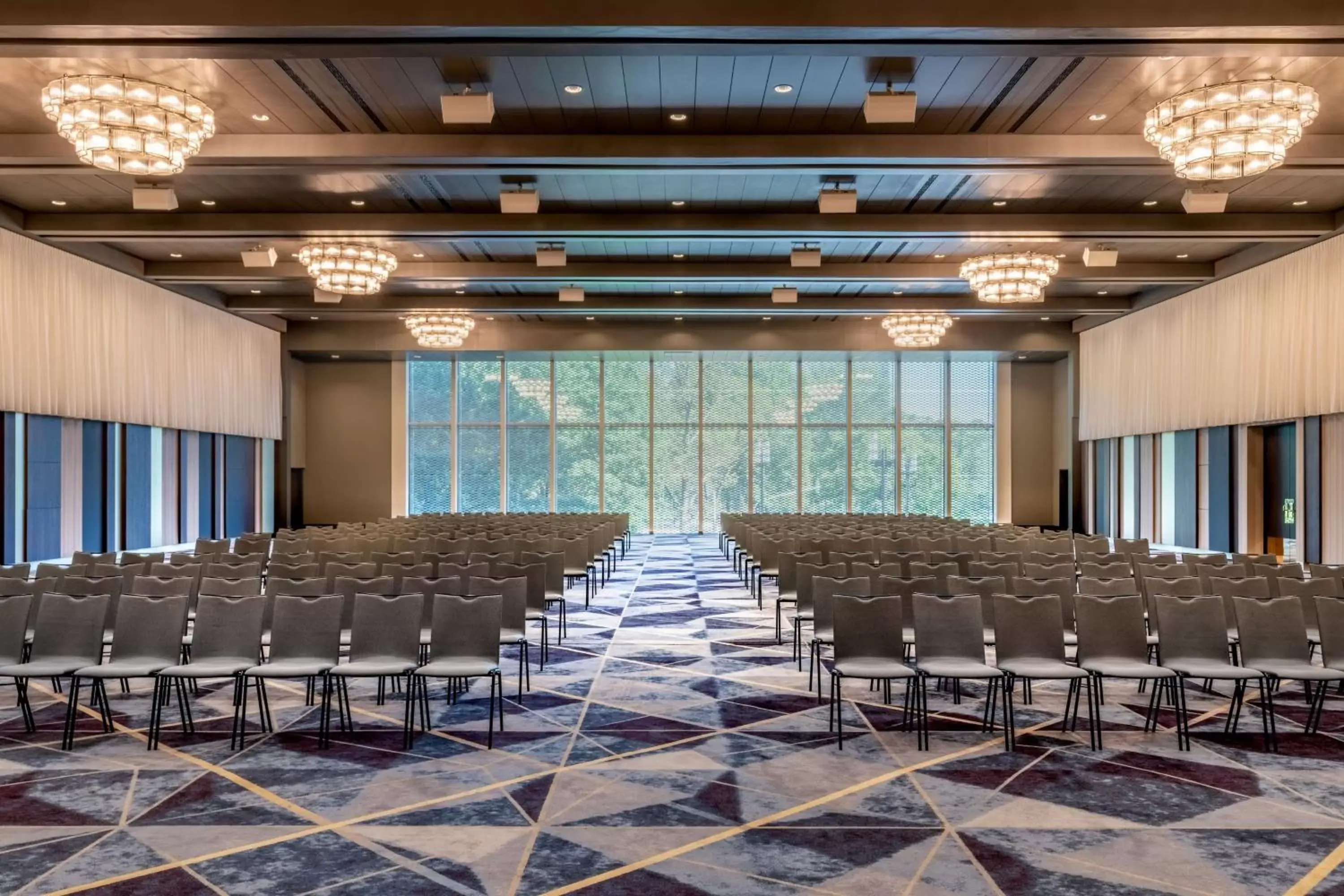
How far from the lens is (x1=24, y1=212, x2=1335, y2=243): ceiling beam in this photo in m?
14.3

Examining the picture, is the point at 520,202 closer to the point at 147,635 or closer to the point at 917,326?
the point at 147,635

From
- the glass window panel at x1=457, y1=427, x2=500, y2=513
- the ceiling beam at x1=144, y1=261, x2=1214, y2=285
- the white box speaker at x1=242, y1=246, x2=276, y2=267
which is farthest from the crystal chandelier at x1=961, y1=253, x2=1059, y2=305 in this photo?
the glass window panel at x1=457, y1=427, x2=500, y2=513

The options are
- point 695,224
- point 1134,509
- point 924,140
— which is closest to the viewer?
point 924,140

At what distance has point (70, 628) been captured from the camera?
6.84 m

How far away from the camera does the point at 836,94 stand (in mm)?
9906

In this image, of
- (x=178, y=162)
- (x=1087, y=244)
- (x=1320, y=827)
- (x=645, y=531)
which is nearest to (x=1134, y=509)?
(x=1087, y=244)

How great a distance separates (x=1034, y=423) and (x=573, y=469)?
1343 centimetres

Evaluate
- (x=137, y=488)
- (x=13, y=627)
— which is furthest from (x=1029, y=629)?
(x=137, y=488)

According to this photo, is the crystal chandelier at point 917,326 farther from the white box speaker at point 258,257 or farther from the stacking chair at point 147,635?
the stacking chair at point 147,635

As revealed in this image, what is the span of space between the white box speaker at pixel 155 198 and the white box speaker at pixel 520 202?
12.2ft

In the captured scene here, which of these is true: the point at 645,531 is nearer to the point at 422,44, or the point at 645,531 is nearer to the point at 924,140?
the point at 924,140

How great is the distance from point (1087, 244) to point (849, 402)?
40.7 ft

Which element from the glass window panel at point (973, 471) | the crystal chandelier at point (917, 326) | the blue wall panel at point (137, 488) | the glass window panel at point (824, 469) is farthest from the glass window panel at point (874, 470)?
the blue wall panel at point (137, 488)

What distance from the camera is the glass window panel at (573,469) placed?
94.5ft
